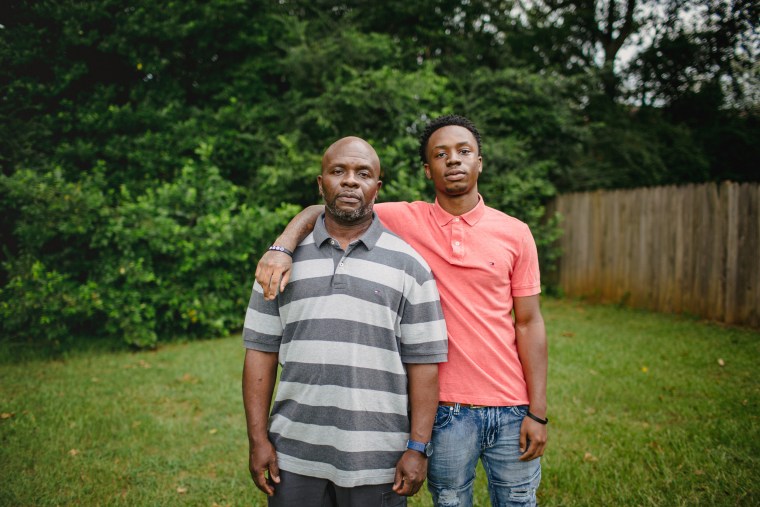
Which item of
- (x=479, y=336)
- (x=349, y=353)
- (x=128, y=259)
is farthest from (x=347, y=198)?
(x=128, y=259)

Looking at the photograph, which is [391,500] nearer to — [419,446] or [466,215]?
[419,446]

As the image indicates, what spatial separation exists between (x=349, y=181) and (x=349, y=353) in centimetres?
72

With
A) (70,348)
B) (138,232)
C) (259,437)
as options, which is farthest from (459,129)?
(70,348)

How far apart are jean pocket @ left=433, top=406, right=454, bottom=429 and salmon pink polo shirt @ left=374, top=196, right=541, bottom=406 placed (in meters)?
0.05

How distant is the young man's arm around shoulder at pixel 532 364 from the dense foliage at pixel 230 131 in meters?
5.55

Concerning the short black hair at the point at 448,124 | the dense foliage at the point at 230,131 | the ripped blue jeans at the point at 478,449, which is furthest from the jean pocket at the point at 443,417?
the dense foliage at the point at 230,131

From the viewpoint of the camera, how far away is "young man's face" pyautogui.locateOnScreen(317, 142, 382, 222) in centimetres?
206

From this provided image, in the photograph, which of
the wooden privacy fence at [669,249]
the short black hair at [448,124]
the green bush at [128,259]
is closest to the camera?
the short black hair at [448,124]

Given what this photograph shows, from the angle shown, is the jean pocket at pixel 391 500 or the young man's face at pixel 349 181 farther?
the young man's face at pixel 349 181

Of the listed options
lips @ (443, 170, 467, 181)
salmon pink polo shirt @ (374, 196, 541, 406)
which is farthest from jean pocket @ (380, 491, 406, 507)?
lips @ (443, 170, 467, 181)

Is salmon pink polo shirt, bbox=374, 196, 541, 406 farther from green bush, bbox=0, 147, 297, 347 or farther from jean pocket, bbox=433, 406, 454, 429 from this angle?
green bush, bbox=0, 147, 297, 347

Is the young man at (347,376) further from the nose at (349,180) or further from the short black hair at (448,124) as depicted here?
the short black hair at (448,124)

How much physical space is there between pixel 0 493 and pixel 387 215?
3.42 metres

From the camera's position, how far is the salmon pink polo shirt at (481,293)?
205 cm
